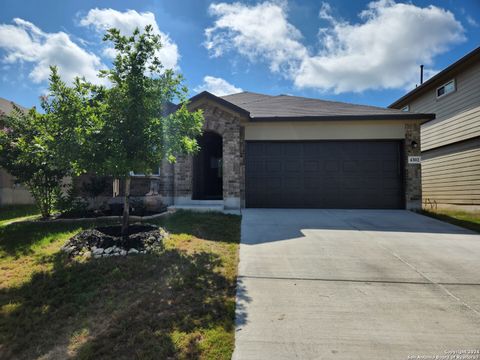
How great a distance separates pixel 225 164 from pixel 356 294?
24.1 feet

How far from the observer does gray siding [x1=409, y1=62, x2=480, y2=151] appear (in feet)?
38.0

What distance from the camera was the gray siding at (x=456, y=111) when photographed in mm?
11570

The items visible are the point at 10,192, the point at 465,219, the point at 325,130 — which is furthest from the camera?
the point at 10,192

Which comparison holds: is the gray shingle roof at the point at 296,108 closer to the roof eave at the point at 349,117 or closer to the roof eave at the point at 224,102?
the roof eave at the point at 349,117

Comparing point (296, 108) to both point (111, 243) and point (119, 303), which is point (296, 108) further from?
point (119, 303)

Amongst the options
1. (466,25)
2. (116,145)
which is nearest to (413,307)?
(116,145)

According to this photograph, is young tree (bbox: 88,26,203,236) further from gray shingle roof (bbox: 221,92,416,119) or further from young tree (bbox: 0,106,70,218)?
gray shingle roof (bbox: 221,92,416,119)

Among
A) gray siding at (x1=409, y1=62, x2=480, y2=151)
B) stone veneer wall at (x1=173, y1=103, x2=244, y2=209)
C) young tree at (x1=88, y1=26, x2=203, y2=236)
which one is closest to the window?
gray siding at (x1=409, y1=62, x2=480, y2=151)

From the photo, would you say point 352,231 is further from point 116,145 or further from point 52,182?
point 52,182

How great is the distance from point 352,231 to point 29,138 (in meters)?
9.76

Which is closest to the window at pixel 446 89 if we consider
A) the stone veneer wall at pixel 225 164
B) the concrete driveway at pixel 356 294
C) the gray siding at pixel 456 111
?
the gray siding at pixel 456 111

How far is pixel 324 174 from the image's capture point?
36.5 feet

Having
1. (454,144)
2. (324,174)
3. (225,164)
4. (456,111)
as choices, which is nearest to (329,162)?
(324,174)

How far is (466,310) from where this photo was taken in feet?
11.3
